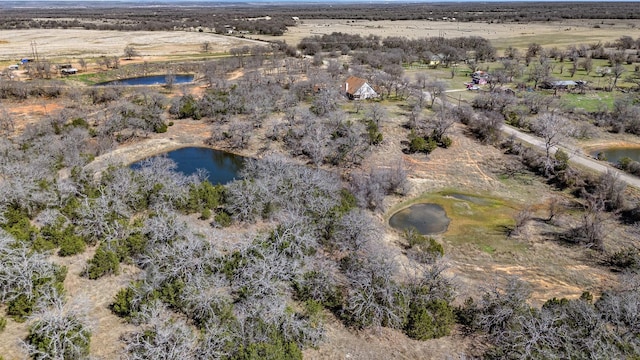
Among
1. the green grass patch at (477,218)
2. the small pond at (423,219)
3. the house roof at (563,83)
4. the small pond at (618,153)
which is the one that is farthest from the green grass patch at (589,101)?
the small pond at (423,219)

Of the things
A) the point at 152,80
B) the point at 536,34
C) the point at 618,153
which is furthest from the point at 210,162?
the point at 536,34

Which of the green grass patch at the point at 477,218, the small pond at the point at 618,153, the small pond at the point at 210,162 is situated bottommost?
the green grass patch at the point at 477,218

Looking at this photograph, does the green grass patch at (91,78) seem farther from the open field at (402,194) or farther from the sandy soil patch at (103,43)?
the sandy soil patch at (103,43)

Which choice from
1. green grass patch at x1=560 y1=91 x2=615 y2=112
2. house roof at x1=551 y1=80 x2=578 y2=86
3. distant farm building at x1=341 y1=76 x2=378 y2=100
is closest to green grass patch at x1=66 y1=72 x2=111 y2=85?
distant farm building at x1=341 y1=76 x2=378 y2=100

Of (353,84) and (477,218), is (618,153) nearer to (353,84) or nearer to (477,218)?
(477,218)

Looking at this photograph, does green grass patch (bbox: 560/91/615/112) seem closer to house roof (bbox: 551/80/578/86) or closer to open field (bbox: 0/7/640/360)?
open field (bbox: 0/7/640/360)

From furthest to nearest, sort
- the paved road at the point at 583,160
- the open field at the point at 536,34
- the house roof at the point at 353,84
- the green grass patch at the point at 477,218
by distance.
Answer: the open field at the point at 536,34
the house roof at the point at 353,84
the paved road at the point at 583,160
the green grass patch at the point at 477,218
